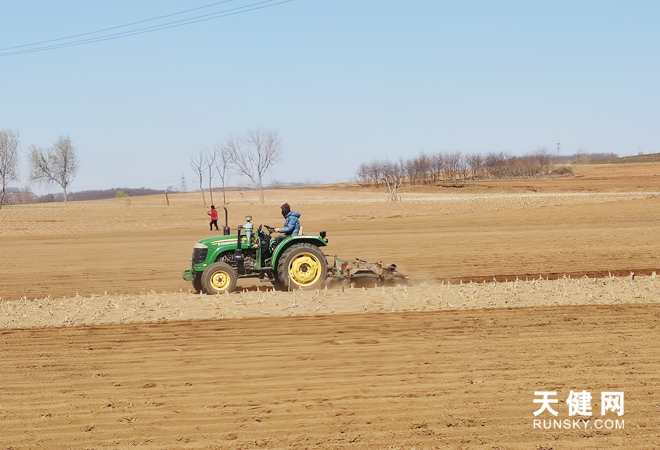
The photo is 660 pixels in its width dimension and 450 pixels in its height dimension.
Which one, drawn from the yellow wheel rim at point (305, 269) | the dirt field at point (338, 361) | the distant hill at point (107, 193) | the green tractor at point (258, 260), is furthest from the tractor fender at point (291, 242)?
the distant hill at point (107, 193)

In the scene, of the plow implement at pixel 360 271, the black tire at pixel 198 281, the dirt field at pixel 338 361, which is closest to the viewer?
the dirt field at pixel 338 361

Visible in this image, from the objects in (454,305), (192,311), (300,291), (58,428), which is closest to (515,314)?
(454,305)

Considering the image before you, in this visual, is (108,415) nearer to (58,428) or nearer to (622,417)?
(58,428)

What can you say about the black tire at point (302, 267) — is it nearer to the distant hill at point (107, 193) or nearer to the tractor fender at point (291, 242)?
the tractor fender at point (291, 242)

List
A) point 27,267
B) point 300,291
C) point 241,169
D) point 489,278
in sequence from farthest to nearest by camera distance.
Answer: point 241,169 → point 27,267 → point 489,278 → point 300,291

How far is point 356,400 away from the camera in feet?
19.2

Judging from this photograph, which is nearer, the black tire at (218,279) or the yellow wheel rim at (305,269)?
the black tire at (218,279)

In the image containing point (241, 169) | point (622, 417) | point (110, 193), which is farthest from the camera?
point (110, 193)

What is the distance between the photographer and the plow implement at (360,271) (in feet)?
38.9

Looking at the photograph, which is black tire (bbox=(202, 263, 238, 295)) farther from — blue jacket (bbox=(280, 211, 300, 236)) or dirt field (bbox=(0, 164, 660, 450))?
blue jacket (bbox=(280, 211, 300, 236))

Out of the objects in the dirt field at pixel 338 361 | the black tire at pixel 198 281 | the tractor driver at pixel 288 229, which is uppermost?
the tractor driver at pixel 288 229

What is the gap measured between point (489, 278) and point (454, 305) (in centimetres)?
374

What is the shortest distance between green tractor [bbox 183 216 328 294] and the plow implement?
10.5 inches

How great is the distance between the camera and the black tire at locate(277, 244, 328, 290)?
1131cm
